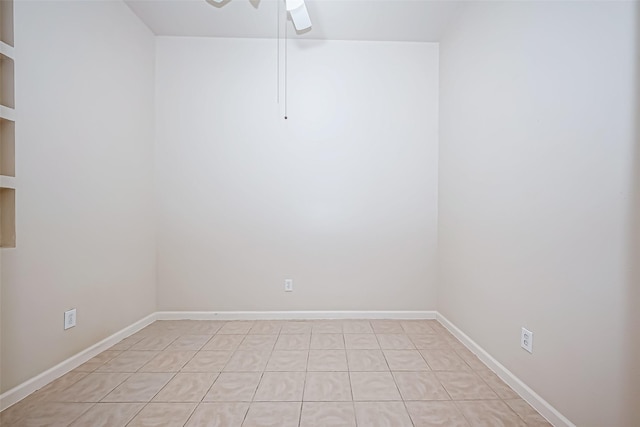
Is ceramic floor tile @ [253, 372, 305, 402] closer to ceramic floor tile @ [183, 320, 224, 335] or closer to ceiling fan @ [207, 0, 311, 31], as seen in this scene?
ceramic floor tile @ [183, 320, 224, 335]

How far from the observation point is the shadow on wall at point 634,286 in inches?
42.9

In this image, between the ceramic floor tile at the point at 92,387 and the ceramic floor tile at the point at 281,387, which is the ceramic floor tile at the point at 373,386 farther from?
the ceramic floor tile at the point at 92,387

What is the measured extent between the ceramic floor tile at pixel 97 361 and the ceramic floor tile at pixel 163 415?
0.69 meters

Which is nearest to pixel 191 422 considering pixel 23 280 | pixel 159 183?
pixel 23 280

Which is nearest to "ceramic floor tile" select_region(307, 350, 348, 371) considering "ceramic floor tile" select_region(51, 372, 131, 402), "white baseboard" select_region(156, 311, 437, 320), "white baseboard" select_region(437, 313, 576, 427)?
"white baseboard" select_region(156, 311, 437, 320)

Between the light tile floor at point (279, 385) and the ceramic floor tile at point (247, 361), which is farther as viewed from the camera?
the ceramic floor tile at point (247, 361)

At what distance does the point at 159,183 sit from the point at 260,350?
1.79m

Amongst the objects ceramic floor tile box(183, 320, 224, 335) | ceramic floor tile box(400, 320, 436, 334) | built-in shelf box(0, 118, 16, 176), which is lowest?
ceramic floor tile box(183, 320, 224, 335)

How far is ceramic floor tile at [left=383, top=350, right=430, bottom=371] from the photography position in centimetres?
202

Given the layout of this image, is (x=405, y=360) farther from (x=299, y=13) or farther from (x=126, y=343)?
(x=299, y=13)

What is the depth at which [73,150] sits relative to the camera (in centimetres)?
197

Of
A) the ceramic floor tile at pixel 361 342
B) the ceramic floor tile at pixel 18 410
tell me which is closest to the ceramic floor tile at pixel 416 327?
the ceramic floor tile at pixel 361 342

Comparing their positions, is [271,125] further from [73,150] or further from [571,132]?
[571,132]

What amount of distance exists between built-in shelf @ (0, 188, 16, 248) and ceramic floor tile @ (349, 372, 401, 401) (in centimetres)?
198
